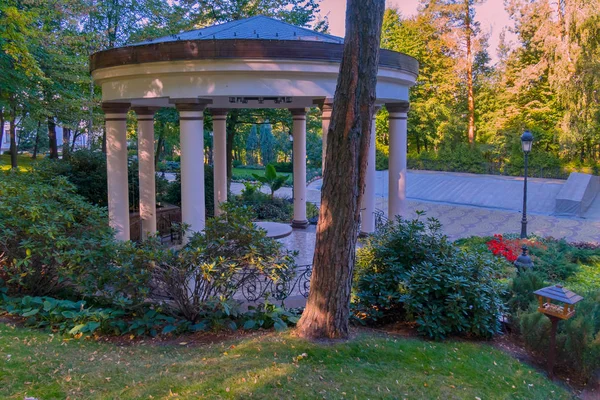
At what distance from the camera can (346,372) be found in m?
5.01

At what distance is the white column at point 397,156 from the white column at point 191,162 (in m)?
4.97

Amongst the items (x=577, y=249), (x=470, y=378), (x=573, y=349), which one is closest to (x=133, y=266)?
(x=470, y=378)

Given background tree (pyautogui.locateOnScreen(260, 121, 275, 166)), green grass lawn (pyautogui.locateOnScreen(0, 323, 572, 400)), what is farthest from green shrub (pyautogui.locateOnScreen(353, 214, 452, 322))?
background tree (pyautogui.locateOnScreen(260, 121, 275, 166))

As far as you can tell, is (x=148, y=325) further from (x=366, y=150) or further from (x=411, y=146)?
(x=411, y=146)

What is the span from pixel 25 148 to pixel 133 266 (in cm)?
5622

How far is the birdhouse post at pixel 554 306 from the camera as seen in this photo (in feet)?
18.5

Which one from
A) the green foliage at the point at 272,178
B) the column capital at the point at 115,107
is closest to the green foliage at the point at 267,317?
the column capital at the point at 115,107

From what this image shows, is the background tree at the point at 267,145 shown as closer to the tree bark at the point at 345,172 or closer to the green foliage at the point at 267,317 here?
the green foliage at the point at 267,317

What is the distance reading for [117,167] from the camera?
10.9 metres

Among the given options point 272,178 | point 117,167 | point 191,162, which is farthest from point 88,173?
point 272,178

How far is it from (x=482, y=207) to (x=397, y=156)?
52.8ft

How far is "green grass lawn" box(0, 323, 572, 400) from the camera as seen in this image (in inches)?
175

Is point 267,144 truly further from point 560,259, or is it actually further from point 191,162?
point 191,162

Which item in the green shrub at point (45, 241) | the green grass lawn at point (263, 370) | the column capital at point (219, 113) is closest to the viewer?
the green grass lawn at point (263, 370)
